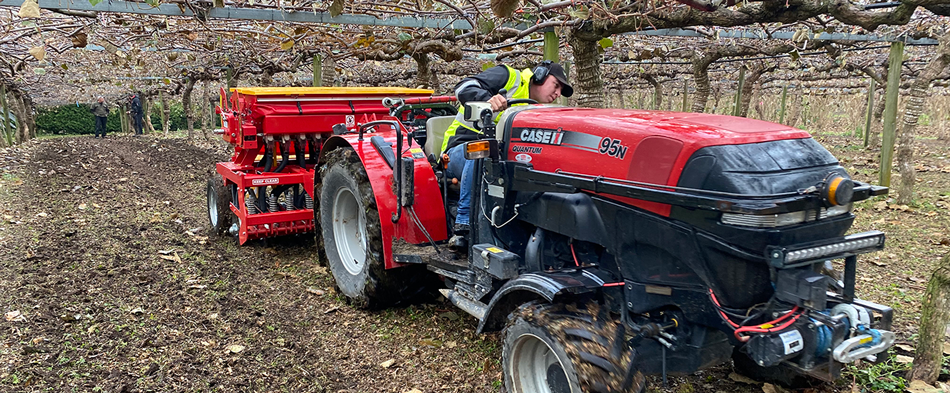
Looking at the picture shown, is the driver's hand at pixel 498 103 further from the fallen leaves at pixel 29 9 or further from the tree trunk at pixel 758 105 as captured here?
the tree trunk at pixel 758 105

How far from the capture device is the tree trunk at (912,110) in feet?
22.2

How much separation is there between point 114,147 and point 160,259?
569 inches

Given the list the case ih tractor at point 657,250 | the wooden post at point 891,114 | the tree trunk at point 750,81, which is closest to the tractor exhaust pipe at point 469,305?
the case ih tractor at point 657,250

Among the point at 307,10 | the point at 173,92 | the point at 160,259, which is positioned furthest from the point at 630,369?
the point at 173,92

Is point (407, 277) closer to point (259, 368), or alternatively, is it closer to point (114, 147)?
point (259, 368)

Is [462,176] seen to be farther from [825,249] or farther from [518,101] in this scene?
[825,249]

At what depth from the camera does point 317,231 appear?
16.9 ft

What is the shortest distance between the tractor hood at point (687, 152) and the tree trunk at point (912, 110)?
5559mm

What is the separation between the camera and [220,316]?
14.6 ft

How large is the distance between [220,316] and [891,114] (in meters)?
8.74

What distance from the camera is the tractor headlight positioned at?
234 centimetres

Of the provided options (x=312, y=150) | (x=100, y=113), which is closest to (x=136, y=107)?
(x=100, y=113)

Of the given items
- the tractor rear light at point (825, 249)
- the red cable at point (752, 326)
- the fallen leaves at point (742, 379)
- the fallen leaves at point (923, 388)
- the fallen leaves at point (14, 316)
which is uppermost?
the tractor rear light at point (825, 249)

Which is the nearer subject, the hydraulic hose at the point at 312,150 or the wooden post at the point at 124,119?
the hydraulic hose at the point at 312,150
